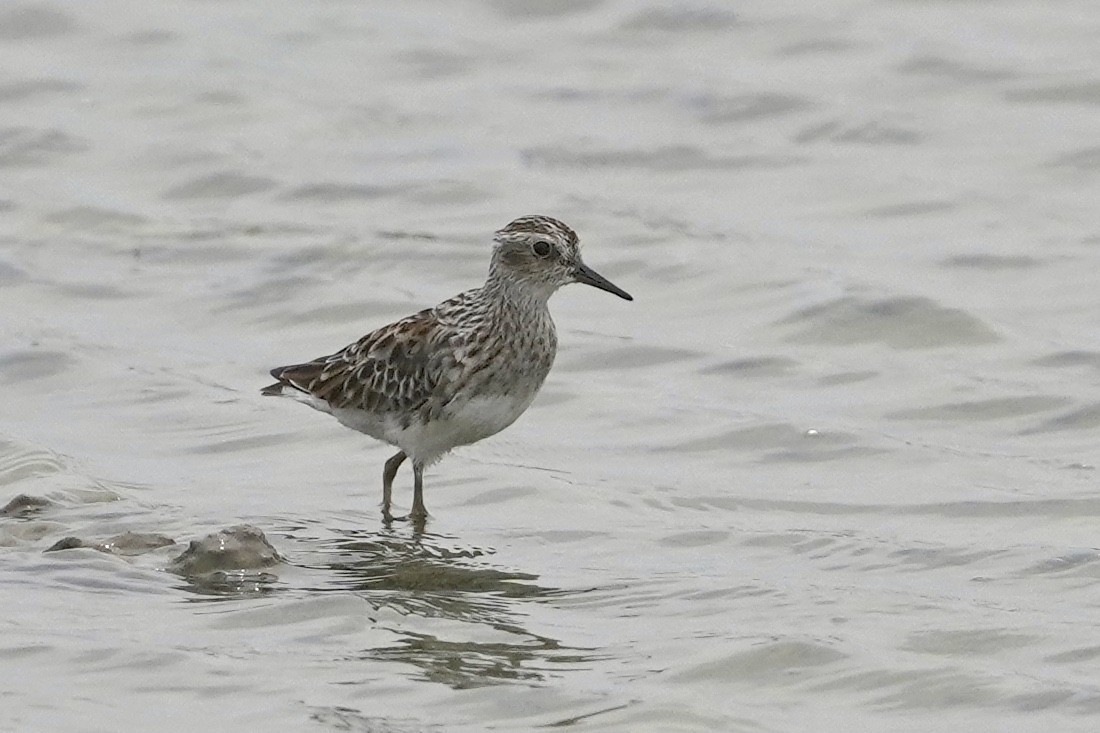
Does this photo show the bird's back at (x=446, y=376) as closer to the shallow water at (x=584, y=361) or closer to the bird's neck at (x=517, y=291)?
the bird's neck at (x=517, y=291)

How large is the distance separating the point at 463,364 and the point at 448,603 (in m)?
2.09

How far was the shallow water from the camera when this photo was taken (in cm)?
786

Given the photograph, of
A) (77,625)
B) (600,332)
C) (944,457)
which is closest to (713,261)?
(600,332)

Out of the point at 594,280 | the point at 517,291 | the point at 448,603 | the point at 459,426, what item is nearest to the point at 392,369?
the point at 459,426

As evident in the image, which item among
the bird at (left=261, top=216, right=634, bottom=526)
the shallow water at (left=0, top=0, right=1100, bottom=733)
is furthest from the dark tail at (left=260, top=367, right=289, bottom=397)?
the shallow water at (left=0, top=0, right=1100, bottom=733)

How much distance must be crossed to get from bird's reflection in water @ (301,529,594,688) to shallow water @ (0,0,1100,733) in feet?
0.10

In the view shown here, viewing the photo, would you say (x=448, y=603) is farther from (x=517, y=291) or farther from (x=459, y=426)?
(x=517, y=291)

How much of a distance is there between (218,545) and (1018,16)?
12.6 meters

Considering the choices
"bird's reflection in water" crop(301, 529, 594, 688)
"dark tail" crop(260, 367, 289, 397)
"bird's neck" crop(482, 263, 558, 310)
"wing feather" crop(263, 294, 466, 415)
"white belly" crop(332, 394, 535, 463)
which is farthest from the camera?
"dark tail" crop(260, 367, 289, 397)

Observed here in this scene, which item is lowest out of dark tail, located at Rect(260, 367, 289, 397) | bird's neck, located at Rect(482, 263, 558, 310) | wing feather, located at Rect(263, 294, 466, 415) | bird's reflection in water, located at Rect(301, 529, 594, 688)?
bird's reflection in water, located at Rect(301, 529, 594, 688)

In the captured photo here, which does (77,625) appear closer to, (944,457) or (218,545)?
(218,545)

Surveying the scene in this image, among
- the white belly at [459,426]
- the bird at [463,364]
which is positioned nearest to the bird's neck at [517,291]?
the bird at [463,364]

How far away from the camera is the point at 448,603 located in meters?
8.77

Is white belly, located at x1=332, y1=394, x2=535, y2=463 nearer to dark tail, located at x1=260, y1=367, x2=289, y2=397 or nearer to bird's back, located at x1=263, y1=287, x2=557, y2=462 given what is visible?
bird's back, located at x1=263, y1=287, x2=557, y2=462
